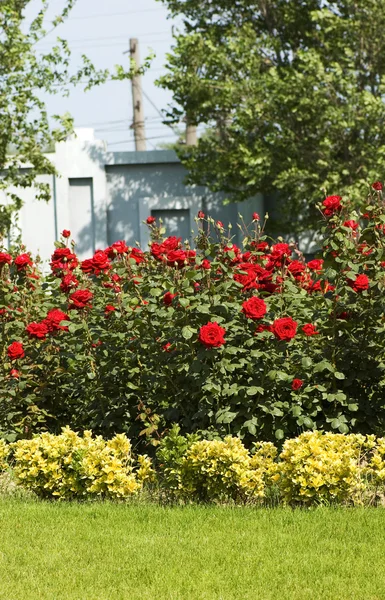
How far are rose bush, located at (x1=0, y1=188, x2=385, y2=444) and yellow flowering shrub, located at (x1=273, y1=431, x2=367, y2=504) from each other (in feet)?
2.13

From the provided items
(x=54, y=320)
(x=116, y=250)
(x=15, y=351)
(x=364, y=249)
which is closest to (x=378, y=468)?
(x=364, y=249)

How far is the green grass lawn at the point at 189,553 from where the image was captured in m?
3.88

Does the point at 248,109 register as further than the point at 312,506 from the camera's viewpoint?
Yes

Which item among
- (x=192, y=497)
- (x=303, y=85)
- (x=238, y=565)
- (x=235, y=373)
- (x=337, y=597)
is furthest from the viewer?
(x=303, y=85)

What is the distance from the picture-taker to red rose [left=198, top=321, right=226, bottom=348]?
5320 millimetres

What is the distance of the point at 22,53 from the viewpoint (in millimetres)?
16203

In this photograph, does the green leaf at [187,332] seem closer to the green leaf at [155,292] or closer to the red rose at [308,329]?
the green leaf at [155,292]

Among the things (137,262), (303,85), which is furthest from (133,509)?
(303,85)

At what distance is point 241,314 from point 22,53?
11.7 m

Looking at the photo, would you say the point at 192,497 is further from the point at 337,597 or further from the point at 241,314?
the point at 337,597

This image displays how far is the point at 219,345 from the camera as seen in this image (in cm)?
539

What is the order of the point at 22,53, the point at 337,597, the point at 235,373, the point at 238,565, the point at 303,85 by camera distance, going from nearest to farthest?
1. the point at 337,597
2. the point at 238,565
3. the point at 235,373
4. the point at 22,53
5. the point at 303,85

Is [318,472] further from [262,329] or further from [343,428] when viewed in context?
[262,329]

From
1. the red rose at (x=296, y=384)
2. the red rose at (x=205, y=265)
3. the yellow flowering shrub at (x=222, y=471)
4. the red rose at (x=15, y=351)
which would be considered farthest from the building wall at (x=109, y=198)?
the yellow flowering shrub at (x=222, y=471)
